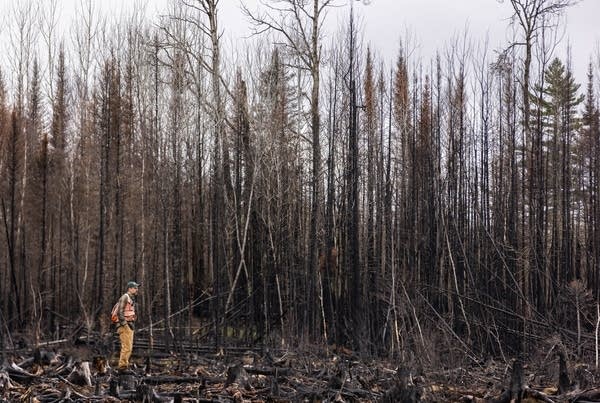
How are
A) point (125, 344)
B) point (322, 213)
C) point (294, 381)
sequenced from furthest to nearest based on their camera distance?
point (322, 213), point (125, 344), point (294, 381)

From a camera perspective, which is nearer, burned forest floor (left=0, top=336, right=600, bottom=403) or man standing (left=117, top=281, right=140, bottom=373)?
burned forest floor (left=0, top=336, right=600, bottom=403)

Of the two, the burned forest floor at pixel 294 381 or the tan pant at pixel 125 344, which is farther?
the tan pant at pixel 125 344

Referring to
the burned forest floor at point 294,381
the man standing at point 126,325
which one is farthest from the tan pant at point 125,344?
the burned forest floor at point 294,381

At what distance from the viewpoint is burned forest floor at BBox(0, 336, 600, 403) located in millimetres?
5441

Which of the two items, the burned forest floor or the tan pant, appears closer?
the burned forest floor

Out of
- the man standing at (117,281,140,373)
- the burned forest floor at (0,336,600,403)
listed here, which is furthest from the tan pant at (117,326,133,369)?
the burned forest floor at (0,336,600,403)

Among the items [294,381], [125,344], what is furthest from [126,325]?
[294,381]

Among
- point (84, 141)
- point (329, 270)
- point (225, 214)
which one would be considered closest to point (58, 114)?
point (84, 141)

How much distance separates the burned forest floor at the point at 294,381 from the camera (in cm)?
544

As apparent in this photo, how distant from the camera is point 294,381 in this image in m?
7.39

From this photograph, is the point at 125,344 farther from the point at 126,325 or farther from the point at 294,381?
the point at 294,381

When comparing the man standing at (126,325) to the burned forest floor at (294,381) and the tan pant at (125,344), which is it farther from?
the burned forest floor at (294,381)

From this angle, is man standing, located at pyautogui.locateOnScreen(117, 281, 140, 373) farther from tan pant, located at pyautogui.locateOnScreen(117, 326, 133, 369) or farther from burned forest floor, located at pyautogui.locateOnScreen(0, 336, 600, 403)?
burned forest floor, located at pyautogui.locateOnScreen(0, 336, 600, 403)

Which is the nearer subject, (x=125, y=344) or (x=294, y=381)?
(x=294, y=381)
